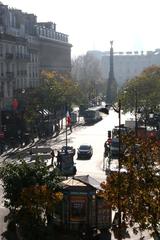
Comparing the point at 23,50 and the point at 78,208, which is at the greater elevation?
the point at 23,50

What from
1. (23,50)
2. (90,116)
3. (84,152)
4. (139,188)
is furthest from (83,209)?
(90,116)

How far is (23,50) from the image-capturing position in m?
82.0

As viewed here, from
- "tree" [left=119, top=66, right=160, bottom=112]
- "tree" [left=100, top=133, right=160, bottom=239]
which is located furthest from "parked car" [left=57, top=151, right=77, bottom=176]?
"tree" [left=119, top=66, right=160, bottom=112]

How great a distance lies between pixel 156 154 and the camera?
23.8 meters

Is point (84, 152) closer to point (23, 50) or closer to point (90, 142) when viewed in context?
point (90, 142)

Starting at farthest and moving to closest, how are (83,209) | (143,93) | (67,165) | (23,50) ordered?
1. (143,93)
2. (23,50)
3. (67,165)
4. (83,209)

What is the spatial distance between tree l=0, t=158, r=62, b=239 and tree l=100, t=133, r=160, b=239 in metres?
3.72

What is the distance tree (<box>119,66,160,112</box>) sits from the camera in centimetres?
7725

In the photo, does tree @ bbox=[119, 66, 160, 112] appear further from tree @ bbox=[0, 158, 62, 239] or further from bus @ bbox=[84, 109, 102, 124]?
tree @ bbox=[0, 158, 62, 239]

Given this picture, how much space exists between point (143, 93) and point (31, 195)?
59434 mm

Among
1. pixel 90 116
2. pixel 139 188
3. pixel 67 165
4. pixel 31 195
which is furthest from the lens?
pixel 90 116

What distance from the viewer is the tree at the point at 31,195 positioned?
26.5m

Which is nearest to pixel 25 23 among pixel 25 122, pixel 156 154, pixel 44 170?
pixel 25 122

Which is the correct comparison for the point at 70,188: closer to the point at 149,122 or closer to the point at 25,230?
the point at 25,230
